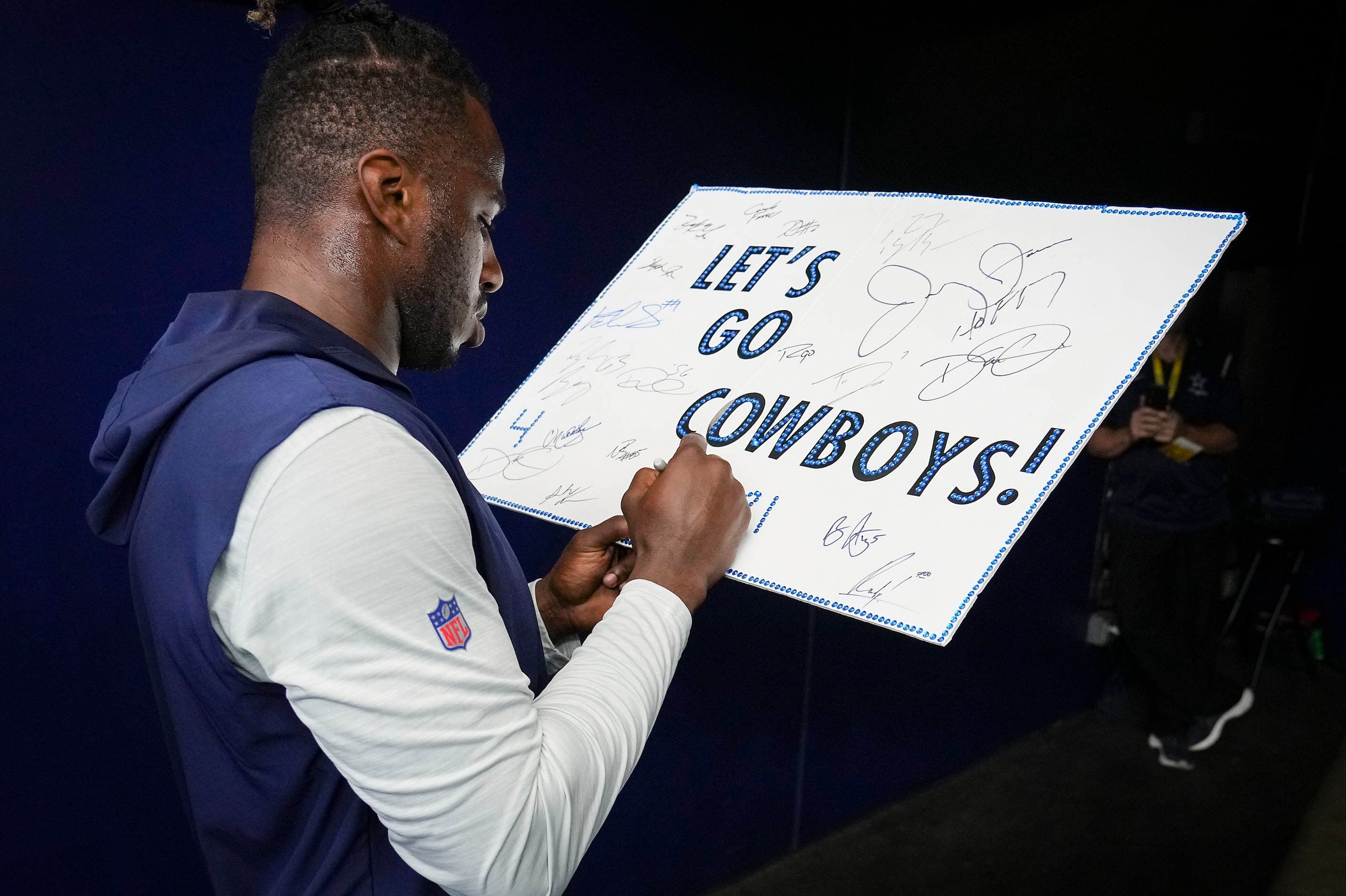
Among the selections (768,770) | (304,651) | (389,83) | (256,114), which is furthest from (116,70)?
(768,770)

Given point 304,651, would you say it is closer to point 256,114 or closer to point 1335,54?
point 256,114

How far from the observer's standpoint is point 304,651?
600mm

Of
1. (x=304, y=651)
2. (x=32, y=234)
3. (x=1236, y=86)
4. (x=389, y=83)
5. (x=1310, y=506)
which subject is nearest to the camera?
(x=304, y=651)

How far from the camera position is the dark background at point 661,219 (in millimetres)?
1362

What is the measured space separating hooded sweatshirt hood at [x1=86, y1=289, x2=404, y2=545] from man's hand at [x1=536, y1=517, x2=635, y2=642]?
0.98 feet

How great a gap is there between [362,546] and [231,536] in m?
0.09

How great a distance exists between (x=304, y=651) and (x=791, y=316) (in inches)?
27.7

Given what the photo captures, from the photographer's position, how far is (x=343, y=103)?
0.78m

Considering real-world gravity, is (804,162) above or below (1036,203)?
above

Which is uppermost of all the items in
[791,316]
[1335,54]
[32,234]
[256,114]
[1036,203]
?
[1335,54]
